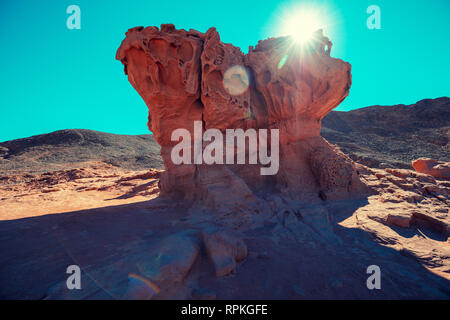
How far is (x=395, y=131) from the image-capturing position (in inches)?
1006

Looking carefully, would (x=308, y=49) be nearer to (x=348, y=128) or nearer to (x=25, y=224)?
(x=25, y=224)

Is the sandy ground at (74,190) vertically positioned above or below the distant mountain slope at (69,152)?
below

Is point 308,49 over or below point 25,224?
over

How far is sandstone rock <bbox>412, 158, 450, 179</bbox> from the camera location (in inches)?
296

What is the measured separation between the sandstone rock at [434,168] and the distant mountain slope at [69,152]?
18059 mm

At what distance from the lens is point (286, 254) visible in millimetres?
2699

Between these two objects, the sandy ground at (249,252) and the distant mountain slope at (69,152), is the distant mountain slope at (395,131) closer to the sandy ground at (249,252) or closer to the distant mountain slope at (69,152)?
the sandy ground at (249,252)

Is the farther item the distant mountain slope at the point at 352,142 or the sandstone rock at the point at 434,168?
the distant mountain slope at the point at 352,142

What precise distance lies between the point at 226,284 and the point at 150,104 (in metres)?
4.36

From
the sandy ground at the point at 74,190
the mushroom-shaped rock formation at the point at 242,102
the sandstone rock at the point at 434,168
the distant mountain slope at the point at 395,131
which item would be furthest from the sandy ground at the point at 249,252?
the distant mountain slope at the point at 395,131

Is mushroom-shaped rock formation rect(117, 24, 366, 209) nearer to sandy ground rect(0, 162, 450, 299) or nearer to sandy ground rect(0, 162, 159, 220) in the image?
sandy ground rect(0, 162, 450, 299)

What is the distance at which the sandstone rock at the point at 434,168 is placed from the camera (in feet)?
24.7

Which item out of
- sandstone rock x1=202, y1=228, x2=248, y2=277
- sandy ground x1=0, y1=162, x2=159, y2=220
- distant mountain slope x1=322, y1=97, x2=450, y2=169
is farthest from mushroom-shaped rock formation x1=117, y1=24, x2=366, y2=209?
distant mountain slope x1=322, y1=97, x2=450, y2=169
